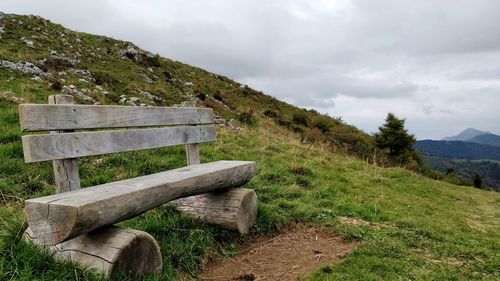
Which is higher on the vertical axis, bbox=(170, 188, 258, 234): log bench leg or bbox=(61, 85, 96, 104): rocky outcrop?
bbox=(61, 85, 96, 104): rocky outcrop

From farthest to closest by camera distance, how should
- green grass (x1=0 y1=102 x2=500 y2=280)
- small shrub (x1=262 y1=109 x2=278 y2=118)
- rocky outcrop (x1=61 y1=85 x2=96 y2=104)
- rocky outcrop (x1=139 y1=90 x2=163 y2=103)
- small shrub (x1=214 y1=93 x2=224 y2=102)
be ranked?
small shrub (x1=262 y1=109 x2=278 y2=118) < small shrub (x1=214 y1=93 x2=224 y2=102) < rocky outcrop (x1=139 y1=90 x2=163 y2=103) < rocky outcrop (x1=61 y1=85 x2=96 y2=104) < green grass (x1=0 y1=102 x2=500 y2=280)

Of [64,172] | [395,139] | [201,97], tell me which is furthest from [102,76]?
[395,139]

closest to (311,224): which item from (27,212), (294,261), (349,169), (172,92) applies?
(294,261)

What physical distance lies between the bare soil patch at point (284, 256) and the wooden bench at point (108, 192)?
412 millimetres

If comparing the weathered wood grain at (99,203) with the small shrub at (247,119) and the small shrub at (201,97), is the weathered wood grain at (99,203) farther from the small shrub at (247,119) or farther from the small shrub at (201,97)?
the small shrub at (201,97)

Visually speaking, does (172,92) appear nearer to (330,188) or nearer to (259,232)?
(330,188)

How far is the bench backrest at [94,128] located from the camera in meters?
3.86

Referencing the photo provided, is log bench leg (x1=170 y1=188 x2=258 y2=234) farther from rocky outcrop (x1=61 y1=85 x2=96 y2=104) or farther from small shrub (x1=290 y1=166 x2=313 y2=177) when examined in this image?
rocky outcrop (x1=61 y1=85 x2=96 y2=104)

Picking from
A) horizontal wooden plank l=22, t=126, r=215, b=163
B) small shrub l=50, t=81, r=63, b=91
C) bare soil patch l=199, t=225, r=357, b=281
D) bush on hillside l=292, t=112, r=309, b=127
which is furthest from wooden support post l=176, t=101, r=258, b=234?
bush on hillside l=292, t=112, r=309, b=127

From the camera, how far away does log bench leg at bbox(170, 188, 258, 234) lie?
18.0 ft

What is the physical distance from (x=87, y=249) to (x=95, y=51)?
2244cm

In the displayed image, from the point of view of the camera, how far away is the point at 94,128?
4.71m

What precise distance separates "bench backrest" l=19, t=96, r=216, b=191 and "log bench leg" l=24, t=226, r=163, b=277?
811mm

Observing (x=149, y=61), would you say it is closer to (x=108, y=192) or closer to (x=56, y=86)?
(x=56, y=86)
